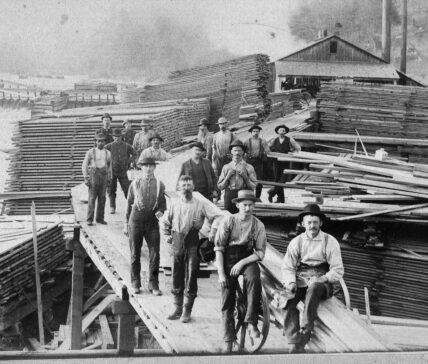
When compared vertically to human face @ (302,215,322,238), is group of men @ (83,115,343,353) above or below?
below

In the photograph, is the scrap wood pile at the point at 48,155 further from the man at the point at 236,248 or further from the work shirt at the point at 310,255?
the work shirt at the point at 310,255

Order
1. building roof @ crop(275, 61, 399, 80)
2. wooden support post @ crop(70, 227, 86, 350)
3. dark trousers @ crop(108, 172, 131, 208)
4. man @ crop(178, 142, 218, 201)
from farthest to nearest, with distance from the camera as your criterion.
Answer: building roof @ crop(275, 61, 399, 80) → wooden support post @ crop(70, 227, 86, 350) → dark trousers @ crop(108, 172, 131, 208) → man @ crop(178, 142, 218, 201)

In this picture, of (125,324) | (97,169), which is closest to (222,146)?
(97,169)

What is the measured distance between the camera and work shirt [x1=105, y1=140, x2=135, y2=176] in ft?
39.6

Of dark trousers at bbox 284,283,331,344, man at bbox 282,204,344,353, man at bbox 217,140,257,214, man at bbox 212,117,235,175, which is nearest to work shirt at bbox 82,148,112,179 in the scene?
man at bbox 212,117,235,175

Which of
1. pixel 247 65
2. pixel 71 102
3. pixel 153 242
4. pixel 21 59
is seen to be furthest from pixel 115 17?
pixel 153 242

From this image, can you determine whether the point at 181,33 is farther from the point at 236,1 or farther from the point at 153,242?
the point at 153,242

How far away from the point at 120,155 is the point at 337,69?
112 feet

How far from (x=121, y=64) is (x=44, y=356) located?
220 feet

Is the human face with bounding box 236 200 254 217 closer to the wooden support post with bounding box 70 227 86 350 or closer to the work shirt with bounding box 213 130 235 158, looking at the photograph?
the work shirt with bounding box 213 130 235 158

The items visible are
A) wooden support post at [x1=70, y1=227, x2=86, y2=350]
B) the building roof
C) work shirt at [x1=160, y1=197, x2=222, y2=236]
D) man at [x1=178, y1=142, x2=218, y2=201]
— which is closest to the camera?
work shirt at [x1=160, y1=197, x2=222, y2=236]

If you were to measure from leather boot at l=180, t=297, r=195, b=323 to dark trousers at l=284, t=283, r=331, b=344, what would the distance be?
1.68 meters

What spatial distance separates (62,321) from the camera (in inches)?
654

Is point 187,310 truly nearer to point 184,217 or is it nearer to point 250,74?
point 184,217
